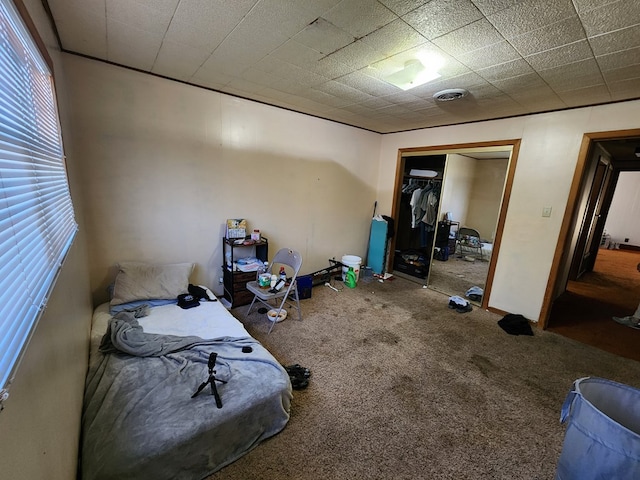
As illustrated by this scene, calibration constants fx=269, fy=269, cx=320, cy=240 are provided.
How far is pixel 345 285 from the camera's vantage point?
13.2 ft

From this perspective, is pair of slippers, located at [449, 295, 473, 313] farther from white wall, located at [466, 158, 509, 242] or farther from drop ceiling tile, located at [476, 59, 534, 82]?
white wall, located at [466, 158, 509, 242]

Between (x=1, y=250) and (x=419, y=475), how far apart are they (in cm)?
194

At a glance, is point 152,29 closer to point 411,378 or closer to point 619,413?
point 411,378

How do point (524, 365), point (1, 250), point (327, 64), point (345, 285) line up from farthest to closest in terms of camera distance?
point (345, 285)
point (524, 365)
point (327, 64)
point (1, 250)

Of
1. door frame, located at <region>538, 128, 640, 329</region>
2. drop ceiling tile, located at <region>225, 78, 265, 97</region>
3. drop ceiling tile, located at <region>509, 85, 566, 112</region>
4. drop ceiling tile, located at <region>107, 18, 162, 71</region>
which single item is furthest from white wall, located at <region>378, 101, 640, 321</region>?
drop ceiling tile, located at <region>107, 18, 162, 71</region>

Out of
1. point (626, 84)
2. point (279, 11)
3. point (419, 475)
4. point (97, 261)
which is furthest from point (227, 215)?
point (626, 84)

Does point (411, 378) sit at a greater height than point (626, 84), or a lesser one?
lesser

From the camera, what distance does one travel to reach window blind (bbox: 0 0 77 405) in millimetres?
635

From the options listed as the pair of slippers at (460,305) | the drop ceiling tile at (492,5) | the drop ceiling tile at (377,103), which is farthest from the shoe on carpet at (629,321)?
the drop ceiling tile at (492,5)

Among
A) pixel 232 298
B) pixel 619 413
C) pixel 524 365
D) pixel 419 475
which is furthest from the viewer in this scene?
pixel 232 298

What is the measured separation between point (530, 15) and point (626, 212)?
370 inches

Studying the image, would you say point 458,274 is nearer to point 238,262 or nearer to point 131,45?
point 238,262

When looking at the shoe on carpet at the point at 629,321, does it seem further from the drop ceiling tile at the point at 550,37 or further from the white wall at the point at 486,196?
the drop ceiling tile at the point at 550,37

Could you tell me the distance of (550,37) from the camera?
61.8 inches
